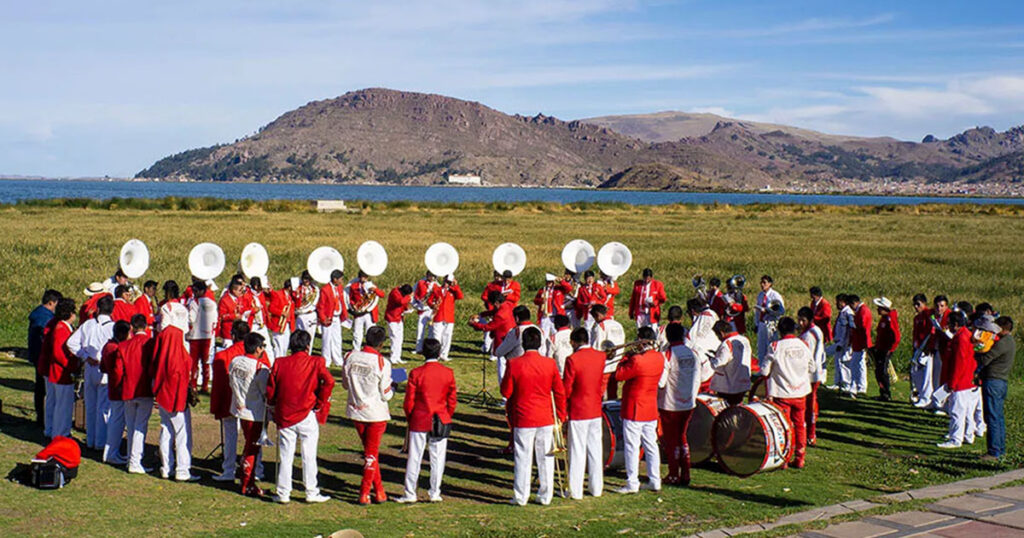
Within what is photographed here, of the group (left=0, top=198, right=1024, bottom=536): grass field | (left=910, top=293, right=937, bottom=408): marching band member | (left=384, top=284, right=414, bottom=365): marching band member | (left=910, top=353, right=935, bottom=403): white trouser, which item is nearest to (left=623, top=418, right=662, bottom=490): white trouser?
(left=0, top=198, right=1024, bottom=536): grass field

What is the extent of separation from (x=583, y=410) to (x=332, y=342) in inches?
375

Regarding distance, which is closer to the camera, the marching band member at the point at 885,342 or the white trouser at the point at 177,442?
the white trouser at the point at 177,442

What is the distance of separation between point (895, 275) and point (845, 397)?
23.9 metres

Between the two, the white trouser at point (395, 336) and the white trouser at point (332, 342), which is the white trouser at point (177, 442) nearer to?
the white trouser at point (332, 342)

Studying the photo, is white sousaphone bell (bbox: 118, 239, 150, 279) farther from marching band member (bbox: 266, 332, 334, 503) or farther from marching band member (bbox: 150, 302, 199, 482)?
marching band member (bbox: 266, 332, 334, 503)

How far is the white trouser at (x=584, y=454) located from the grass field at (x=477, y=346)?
27 centimetres

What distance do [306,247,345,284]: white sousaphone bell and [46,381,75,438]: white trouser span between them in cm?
651

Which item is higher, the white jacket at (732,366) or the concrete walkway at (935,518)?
the white jacket at (732,366)

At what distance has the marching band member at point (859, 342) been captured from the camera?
1695 centimetres

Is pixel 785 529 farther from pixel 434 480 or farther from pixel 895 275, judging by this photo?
pixel 895 275

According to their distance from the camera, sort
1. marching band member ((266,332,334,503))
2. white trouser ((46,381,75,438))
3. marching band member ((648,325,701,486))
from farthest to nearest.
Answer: white trouser ((46,381,75,438)), marching band member ((648,325,701,486)), marching band member ((266,332,334,503))

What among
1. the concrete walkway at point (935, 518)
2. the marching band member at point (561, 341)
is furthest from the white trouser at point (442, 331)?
the concrete walkway at point (935, 518)

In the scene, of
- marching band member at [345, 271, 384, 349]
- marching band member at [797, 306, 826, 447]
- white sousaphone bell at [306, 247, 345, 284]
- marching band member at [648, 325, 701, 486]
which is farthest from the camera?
marching band member at [345, 271, 384, 349]

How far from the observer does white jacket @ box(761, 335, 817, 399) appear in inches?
463
